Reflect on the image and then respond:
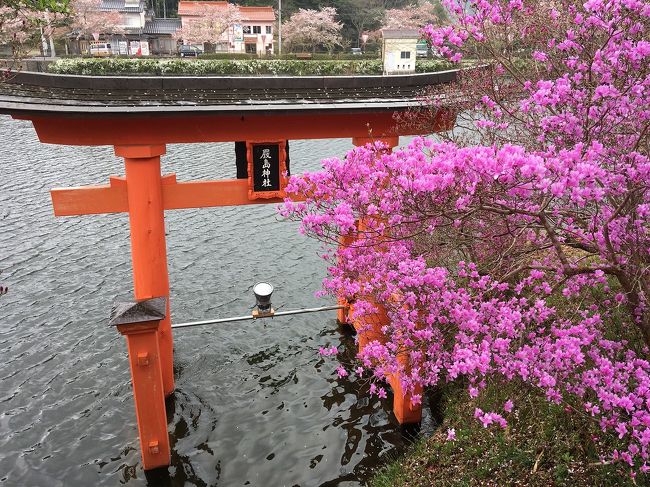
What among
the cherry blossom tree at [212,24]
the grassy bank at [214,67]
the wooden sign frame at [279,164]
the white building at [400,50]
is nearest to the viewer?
the wooden sign frame at [279,164]

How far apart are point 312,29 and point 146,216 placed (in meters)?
41.0

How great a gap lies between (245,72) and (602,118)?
33.6 m

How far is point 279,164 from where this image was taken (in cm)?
786

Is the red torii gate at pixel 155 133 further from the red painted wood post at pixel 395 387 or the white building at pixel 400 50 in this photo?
the white building at pixel 400 50

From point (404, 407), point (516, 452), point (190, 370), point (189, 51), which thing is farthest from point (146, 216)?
point (189, 51)

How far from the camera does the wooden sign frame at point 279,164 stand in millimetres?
7702

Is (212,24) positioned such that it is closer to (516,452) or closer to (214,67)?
(214,67)

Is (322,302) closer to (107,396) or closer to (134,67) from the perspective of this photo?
(107,396)

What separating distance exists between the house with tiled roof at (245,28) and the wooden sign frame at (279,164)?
40513 millimetres

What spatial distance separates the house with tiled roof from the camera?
4556 centimetres

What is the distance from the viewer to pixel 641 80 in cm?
446

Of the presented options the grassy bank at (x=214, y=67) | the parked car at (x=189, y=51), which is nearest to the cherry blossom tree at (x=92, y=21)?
the parked car at (x=189, y=51)

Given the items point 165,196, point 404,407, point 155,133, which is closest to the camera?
point 155,133

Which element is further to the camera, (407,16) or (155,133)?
(407,16)
